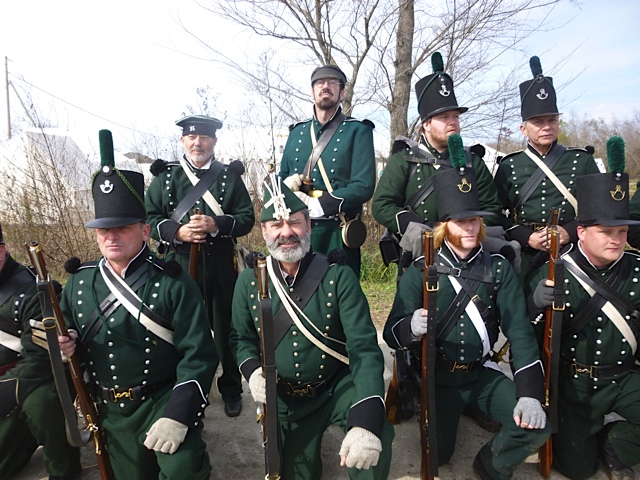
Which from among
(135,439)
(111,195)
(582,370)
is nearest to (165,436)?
(135,439)

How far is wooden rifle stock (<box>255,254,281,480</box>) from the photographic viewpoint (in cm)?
240

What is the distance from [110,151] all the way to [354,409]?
79.5 inches

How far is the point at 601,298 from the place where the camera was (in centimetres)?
295

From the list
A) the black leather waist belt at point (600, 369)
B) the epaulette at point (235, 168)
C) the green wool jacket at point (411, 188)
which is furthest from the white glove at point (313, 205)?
the black leather waist belt at point (600, 369)

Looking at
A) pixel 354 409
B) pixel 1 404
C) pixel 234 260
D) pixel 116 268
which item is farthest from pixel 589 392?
pixel 1 404

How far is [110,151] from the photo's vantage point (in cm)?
274

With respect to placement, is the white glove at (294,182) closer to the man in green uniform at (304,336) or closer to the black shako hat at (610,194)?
the man in green uniform at (304,336)

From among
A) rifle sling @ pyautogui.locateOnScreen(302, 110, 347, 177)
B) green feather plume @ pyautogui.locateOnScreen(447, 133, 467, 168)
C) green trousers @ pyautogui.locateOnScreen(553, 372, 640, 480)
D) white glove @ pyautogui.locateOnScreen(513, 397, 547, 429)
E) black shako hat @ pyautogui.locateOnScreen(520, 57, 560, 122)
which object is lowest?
green trousers @ pyautogui.locateOnScreen(553, 372, 640, 480)

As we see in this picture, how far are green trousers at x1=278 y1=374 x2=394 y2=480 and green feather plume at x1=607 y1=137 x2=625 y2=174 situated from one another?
6.94 ft

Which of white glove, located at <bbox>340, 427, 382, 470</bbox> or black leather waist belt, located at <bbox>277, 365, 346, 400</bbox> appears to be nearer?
white glove, located at <bbox>340, 427, 382, 470</bbox>

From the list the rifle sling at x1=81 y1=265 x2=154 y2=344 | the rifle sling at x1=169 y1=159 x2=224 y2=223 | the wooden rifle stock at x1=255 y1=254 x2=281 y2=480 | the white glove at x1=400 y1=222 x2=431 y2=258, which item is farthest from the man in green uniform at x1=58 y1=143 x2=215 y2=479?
the white glove at x1=400 y1=222 x2=431 y2=258

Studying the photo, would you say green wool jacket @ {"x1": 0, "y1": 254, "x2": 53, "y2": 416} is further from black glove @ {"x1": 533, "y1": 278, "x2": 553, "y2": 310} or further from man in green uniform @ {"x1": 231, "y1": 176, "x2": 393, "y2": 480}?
black glove @ {"x1": 533, "y1": 278, "x2": 553, "y2": 310}

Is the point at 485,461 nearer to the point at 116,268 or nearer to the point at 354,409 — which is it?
the point at 354,409

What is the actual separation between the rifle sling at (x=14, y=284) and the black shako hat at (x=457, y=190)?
8.98 ft
